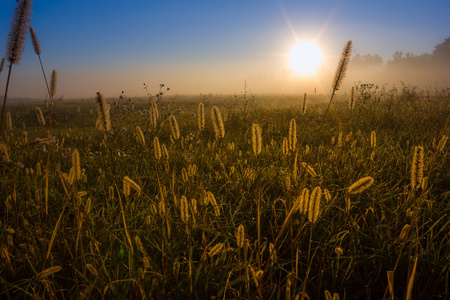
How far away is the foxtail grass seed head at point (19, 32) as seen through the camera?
1539mm

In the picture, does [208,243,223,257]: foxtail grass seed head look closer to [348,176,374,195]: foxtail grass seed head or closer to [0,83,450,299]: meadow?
[0,83,450,299]: meadow

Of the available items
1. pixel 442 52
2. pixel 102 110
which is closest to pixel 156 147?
pixel 102 110

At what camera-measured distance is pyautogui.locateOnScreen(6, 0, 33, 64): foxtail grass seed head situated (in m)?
1.54

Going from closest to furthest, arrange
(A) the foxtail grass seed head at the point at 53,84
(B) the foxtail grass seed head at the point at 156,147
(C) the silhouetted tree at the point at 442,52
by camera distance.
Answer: (B) the foxtail grass seed head at the point at 156,147
(A) the foxtail grass seed head at the point at 53,84
(C) the silhouetted tree at the point at 442,52

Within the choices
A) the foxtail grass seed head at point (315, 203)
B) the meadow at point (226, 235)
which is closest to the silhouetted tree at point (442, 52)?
the meadow at point (226, 235)

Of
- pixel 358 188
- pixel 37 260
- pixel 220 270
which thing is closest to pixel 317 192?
pixel 358 188

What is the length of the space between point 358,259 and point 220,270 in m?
0.86

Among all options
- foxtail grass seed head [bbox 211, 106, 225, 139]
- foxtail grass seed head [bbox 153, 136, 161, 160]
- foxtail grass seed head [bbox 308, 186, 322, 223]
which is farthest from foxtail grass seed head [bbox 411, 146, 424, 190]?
foxtail grass seed head [bbox 153, 136, 161, 160]

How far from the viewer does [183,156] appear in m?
3.27

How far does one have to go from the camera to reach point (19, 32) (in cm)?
157

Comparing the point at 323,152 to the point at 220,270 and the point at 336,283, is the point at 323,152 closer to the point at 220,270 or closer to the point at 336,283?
the point at 336,283

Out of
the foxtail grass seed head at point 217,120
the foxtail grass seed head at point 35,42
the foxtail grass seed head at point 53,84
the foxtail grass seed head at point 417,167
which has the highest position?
the foxtail grass seed head at point 35,42

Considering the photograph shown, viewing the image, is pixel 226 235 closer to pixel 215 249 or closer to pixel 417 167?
pixel 215 249

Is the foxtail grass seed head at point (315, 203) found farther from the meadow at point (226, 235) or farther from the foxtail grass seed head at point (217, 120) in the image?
the foxtail grass seed head at point (217, 120)
